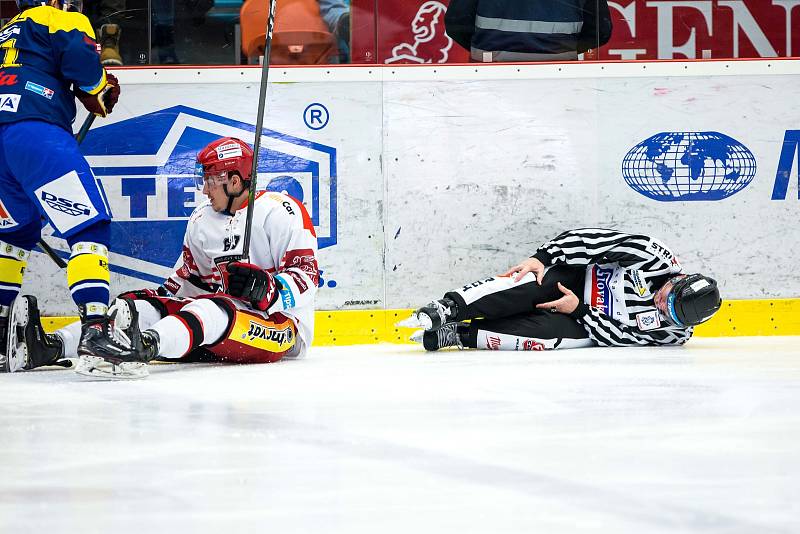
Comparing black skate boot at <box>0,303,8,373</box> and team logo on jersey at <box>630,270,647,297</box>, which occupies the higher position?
team logo on jersey at <box>630,270,647,297</box>

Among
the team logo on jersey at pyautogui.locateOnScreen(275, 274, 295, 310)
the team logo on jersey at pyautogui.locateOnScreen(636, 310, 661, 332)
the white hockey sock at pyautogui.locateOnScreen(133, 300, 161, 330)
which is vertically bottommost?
the team logo on jersey at pyautogui.locateOnScreen(636, 310, 661, 332)

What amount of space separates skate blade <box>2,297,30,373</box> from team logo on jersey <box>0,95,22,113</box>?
23.4 inches

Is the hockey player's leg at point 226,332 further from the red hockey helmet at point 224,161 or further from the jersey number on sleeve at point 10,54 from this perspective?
the jersey number on sleeve at point 10,54

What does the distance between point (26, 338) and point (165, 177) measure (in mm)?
1360

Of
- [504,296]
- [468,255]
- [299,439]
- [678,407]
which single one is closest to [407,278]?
[468,255]

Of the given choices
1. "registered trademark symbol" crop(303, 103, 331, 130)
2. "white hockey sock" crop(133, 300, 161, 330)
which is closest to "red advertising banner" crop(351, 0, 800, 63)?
"registered trademark symbol" crop(303, 103, 331, 130)

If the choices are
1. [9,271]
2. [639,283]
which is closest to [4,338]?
[9,271]

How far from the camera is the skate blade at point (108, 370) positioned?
2832 mm

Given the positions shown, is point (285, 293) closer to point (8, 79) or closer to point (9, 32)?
point (8, 79)

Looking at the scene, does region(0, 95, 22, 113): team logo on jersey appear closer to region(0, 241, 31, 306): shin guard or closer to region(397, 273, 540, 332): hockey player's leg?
region(0, 241, 31, 306): shin guard

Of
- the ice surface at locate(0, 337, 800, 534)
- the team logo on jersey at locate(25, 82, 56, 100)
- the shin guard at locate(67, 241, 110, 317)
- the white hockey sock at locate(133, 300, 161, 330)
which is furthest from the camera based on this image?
the white hockey sock at locate(133, 300, 161, 330)

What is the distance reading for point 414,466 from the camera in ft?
4.96

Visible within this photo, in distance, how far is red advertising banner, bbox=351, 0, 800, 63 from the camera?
4.47 meters

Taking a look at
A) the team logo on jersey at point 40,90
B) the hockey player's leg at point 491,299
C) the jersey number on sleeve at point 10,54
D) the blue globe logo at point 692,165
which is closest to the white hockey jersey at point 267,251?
the hockey player's leg at point 491,299
